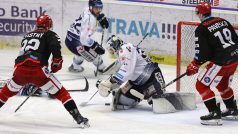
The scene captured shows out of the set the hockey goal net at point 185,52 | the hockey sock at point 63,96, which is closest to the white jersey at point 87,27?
the hockey goal net at point 185,52

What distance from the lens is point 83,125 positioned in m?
5.68

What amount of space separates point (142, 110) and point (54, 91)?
113 cm

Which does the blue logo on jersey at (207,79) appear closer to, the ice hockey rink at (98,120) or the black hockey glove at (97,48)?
the ice hockey rink at (98,120)

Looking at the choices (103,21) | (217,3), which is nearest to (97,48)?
(103,21)

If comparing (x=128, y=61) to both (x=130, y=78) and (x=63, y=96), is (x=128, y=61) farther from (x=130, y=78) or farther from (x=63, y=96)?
(x=63, y=96)

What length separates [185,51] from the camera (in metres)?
7.16

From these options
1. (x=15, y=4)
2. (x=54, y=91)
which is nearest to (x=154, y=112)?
(x=54, y=91)

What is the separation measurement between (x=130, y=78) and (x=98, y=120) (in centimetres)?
63

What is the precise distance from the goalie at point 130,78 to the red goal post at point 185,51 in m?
0.66

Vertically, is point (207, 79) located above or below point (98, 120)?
above

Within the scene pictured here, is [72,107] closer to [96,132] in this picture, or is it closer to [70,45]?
[96,132]

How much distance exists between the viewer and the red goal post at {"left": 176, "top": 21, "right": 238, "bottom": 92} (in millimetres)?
7098

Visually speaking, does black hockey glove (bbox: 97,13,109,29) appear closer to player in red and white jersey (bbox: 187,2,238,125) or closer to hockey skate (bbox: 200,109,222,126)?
player in red and white jersey (bbox: 187,2,238,125)

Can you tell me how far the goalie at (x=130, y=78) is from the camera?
6.25 metres
